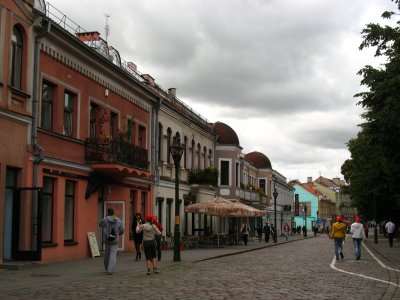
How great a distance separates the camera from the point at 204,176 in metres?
37.9

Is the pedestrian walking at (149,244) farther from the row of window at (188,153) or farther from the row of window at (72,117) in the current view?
the row of window at (188,153)

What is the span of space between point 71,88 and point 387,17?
11.8 metres

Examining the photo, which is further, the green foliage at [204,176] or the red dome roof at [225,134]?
the red dome roof at [225,134]

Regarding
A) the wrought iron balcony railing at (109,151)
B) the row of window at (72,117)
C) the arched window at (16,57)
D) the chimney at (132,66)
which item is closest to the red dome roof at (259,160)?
the chimney at (132,66)

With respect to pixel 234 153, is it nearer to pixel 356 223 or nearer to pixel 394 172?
pixel 394 172

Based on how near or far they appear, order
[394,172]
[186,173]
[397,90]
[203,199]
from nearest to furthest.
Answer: [397,90] → [394,172] → [186,173] → [203,199]

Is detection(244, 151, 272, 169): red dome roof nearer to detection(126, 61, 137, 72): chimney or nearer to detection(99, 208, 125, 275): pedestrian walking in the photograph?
detection(126, 61, 137, 72): chimney

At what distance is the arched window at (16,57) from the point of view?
17984mm

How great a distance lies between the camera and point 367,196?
51188 mm

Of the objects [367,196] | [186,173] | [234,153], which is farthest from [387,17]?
[367,196]

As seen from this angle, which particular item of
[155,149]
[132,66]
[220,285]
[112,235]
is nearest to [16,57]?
[112,235]

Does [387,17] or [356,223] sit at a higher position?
[387,17]

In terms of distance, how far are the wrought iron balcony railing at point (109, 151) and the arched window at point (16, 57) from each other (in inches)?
198

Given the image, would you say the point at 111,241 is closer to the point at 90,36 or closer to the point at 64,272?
the point at 64,272
